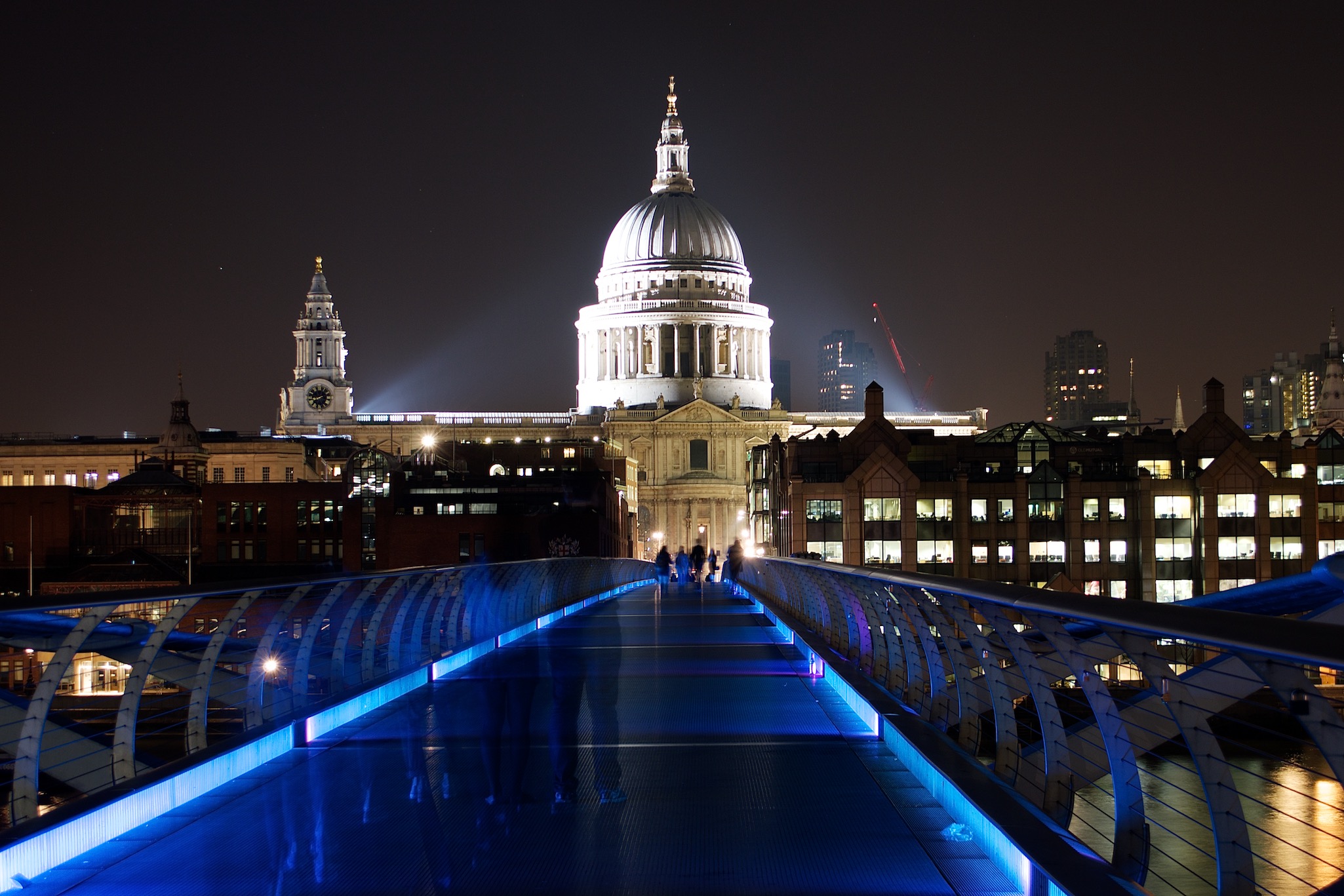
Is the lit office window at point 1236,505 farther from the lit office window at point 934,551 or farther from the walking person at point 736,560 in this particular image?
the walking person at point 736,560

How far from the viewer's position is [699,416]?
182500 mm

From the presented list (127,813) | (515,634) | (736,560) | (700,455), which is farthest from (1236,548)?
(127,813)

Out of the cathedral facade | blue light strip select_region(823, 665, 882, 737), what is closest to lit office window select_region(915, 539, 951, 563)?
the cathedral facade

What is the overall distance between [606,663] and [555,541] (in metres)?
91.9

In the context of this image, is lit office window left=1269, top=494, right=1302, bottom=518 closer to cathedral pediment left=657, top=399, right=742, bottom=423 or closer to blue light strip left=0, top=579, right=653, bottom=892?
cathedral pediment left=657, top=399, right=742, bottom=423

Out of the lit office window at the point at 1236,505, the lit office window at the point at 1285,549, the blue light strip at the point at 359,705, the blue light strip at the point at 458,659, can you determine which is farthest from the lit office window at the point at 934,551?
the blue light strip at the point at 359,705

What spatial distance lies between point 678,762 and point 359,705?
4080 mm

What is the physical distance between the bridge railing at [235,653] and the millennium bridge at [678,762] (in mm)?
41

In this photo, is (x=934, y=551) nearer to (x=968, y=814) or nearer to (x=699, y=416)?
(x=699, y=416)

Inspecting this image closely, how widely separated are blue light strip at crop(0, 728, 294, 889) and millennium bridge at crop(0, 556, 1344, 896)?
0.08ft

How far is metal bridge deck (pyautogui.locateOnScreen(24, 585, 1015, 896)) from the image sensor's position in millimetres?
7465

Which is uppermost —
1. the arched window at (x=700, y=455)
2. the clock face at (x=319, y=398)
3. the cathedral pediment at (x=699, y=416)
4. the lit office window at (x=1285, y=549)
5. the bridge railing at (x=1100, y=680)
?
the clock face at (x=319, y=398)

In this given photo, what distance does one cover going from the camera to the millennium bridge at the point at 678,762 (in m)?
6.55

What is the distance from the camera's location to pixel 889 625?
44.8 feet
